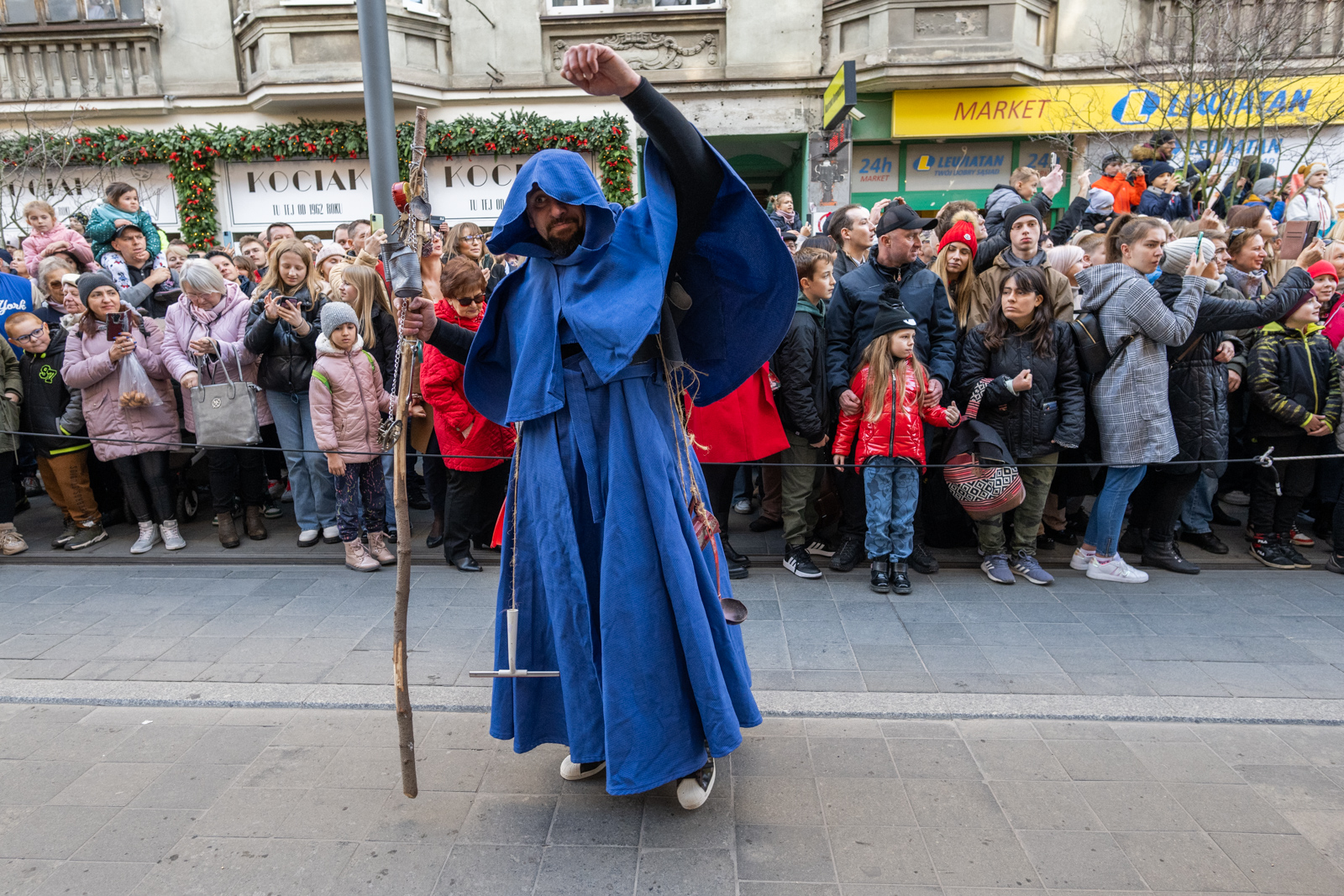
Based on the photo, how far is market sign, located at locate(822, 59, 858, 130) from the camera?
9.76 meters

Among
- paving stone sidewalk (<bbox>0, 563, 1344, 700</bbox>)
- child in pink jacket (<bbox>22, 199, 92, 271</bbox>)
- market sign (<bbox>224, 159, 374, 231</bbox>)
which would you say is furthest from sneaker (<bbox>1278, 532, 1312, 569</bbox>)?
market sign (<bbox>224, 159, 374, 231</bbox>)

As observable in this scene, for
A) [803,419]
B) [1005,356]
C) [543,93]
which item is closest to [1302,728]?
[1005,356]

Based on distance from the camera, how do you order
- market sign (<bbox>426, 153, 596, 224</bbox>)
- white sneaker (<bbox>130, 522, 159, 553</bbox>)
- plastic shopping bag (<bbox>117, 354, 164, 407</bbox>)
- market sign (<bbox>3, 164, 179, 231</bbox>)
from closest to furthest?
plastic shopping bag (<bbox>117, 354, 164, 407</bbox>) < white sneaker (<bbox>130, 522, 159, 553</bbox>) < market sign (<bbox>3, 164, 179, 231</bbox>) < market sign (<bbox>426, 153, 596, 224</bbox>)

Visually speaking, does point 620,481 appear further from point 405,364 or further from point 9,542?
point 9,542

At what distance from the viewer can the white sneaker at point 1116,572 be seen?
505cm

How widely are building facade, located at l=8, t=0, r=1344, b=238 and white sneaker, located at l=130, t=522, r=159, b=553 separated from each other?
892 centimetres

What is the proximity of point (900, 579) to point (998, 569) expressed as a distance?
0.65 metres

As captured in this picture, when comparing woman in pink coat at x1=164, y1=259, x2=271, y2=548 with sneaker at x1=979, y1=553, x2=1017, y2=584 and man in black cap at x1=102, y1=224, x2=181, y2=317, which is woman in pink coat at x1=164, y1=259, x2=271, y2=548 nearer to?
man in black cap at x1=102, y1=224, x2=181, y2=317

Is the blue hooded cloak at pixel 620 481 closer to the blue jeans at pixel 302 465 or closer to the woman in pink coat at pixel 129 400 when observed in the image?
the blue jeans at pixel 302 465

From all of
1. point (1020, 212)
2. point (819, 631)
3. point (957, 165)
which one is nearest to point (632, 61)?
point (957, 165)

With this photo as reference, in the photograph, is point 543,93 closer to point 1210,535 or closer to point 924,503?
point 924,503

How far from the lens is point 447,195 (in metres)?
14.0

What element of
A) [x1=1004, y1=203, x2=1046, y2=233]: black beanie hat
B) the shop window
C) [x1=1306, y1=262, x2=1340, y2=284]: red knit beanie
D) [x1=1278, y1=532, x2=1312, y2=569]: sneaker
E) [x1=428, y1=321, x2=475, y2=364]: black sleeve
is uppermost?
the shop window

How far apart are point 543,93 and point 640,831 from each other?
41.3 feet
